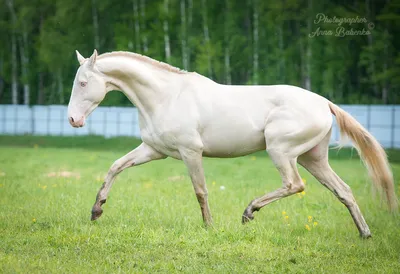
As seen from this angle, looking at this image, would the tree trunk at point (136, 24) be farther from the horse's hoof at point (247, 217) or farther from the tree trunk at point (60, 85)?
the horse's hoof at point (247, 217)

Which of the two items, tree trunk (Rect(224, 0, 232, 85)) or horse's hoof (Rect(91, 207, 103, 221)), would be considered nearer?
horse's hoof (Rect(91, 207, 103, 221))

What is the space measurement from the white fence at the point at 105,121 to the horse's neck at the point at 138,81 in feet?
53.6

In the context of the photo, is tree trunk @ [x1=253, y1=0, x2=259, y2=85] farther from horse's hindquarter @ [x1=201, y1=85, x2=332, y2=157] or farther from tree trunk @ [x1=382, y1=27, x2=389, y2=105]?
horse's hindquarter @ [x1=201, y1=85, x2=332, y2=157]

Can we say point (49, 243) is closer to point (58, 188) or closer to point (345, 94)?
point (58, 188)

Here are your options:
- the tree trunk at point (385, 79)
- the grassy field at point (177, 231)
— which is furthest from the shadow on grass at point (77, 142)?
the grassy field at point (177, 231)

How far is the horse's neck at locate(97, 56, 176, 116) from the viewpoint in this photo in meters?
Answer: 8.88

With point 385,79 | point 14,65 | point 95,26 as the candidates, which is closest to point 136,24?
point 95,26

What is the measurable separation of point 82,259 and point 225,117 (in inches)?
111

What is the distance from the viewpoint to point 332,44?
96.4 feet

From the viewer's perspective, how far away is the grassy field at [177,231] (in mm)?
6730

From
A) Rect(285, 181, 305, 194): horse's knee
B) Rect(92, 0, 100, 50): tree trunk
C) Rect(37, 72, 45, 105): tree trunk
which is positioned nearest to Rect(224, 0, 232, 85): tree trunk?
Rect(92, 0, 100, 50): tree trunk

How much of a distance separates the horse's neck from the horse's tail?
7.00ft

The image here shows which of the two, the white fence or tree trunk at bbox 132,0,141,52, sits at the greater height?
tree trunk at bbox 132,0,141,52

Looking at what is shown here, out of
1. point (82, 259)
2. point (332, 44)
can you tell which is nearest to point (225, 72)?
point (332, 44)
